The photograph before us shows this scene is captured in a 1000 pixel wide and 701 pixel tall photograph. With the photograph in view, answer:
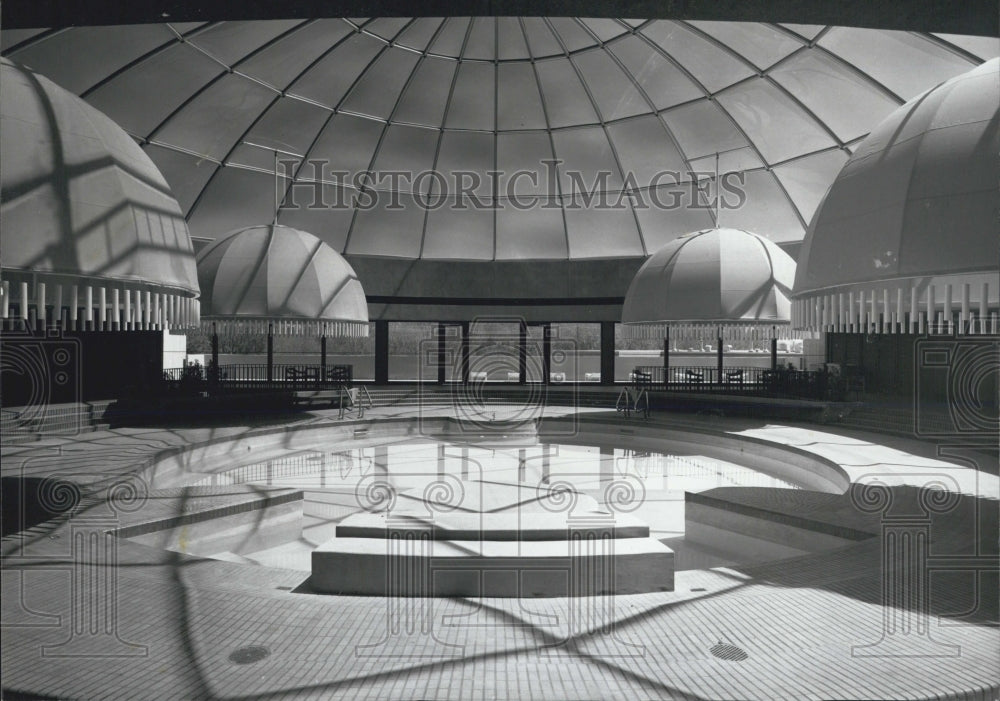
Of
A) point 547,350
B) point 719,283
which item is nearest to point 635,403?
point 719,283

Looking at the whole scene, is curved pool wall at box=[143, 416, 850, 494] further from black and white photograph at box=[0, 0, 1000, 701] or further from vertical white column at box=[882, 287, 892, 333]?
vertical white column at box=[882, 287, 892, 333]

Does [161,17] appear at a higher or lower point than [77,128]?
higher

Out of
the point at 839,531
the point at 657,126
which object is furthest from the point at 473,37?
the point at 839,531

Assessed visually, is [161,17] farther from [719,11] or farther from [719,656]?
[719,656]

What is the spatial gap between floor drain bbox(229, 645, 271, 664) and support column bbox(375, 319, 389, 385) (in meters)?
26.0

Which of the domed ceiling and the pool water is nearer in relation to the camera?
the pool water

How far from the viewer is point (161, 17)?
5.50 m

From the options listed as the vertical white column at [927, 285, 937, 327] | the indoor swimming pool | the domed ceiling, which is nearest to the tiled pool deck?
the indoor swimming pool

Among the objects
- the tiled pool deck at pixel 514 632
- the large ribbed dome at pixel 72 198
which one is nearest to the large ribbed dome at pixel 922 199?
the tiled pool deck at pixel 514 632

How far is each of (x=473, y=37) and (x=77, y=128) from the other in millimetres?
19634

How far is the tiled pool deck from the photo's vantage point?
4.39m

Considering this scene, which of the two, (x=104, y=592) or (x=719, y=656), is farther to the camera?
(x=104, y=592)

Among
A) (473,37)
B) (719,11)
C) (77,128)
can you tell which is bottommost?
(77,128)

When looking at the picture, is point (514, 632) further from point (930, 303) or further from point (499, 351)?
point (499, 351)
